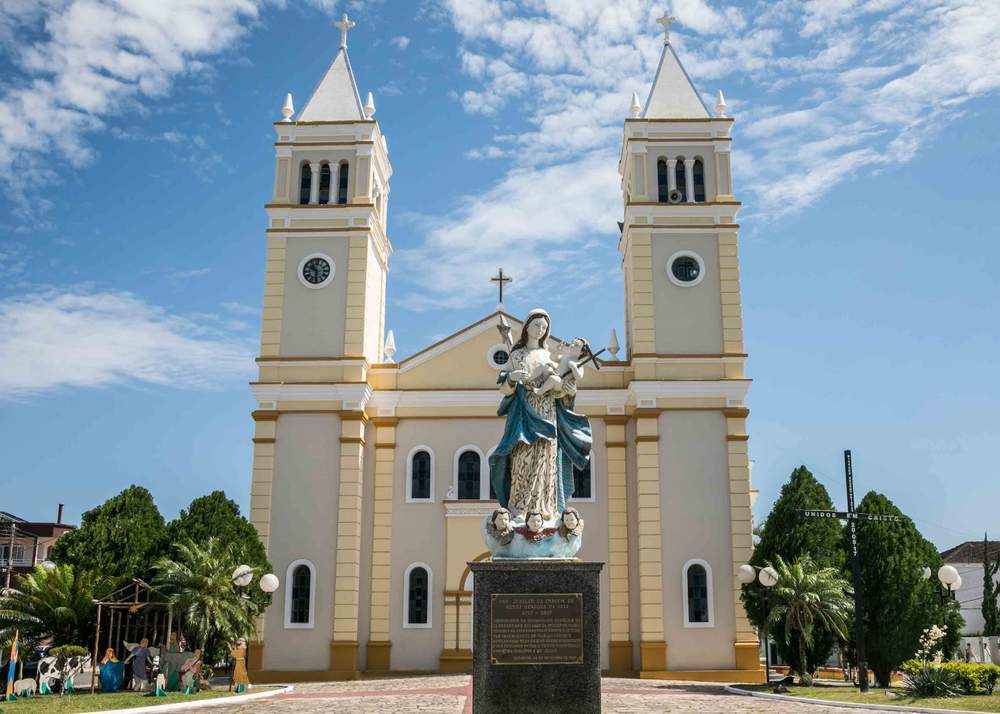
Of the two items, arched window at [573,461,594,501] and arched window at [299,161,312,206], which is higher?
arched window at [299,161,312,206]

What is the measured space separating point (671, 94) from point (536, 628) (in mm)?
22693

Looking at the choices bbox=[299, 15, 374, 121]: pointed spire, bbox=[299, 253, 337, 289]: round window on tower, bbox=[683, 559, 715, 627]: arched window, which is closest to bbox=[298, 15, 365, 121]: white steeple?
bbox=[299, 15, 374, 121]: pointed spire

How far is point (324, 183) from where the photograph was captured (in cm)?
2939

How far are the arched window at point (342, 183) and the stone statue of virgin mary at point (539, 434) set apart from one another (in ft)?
57.9

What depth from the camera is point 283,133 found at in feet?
96.6

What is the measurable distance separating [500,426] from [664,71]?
12395 millimetres

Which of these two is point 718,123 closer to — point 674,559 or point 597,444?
point 597,444

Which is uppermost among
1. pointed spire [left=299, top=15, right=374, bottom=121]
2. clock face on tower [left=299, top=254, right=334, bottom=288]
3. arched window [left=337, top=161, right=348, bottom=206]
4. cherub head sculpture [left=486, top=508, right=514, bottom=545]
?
pointed spire [left=299, top=15, right=374, bottom=121]

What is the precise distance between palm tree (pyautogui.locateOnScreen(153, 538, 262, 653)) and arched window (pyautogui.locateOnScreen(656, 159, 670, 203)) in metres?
15.7

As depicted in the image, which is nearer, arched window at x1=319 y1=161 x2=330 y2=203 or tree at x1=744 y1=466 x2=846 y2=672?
tree at x1=744 y1=466 x2=846 y2=672

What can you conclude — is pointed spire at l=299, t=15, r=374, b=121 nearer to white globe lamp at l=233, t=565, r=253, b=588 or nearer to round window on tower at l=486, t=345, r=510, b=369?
round window on tower at l=486, t=345, r=510, b=369

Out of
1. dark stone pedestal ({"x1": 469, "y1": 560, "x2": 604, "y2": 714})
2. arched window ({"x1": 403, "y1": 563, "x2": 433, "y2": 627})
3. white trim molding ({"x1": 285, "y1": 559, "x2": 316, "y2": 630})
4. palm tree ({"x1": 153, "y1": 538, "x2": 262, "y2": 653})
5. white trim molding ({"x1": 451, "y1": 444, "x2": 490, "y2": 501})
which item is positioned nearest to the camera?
dark stone pedestal ({"x1": 469, "y1": 560, "x2": 604, "y2": 714})

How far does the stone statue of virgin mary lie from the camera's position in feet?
39.7

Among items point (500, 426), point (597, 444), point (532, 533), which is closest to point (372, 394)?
point (500, 426)
